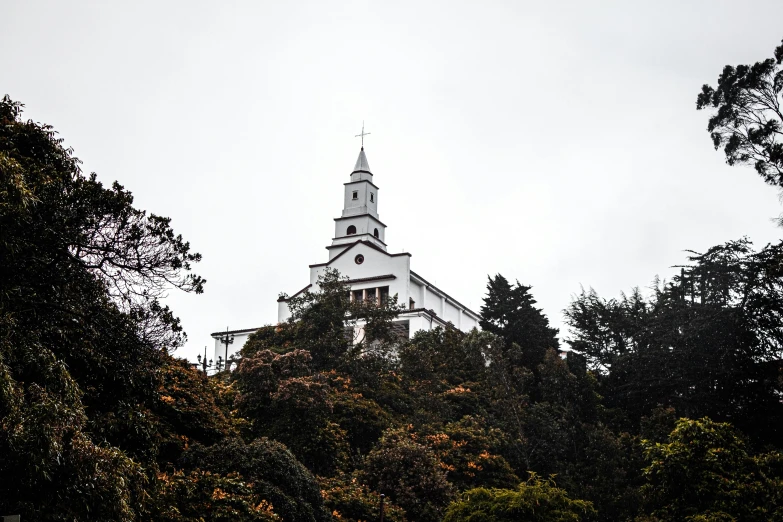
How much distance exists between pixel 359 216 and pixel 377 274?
662cm

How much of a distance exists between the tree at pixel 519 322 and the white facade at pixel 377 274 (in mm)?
2310

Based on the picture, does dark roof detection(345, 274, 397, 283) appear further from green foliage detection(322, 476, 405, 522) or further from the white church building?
green foliage detection(322, 476, 405, 522)

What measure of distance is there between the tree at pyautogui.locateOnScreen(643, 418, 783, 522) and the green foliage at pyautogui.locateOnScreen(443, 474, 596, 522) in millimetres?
2161

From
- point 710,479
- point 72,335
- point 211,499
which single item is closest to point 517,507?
point 710,479

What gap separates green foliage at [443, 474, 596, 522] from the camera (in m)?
20.2

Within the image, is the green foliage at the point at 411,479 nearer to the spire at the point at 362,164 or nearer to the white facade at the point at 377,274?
the white facade at the point at 377,274

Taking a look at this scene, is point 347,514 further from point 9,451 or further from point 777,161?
point 777,161

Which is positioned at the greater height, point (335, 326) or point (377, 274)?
point (377, 274)

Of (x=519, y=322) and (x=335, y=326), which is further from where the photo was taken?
(x=519, y=322)

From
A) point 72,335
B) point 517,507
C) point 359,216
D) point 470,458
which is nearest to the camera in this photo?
point 72,335

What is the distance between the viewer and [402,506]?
23.6 m

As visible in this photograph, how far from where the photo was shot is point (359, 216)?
50219 mm

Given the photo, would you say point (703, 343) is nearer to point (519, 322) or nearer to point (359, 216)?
point (519, 322)

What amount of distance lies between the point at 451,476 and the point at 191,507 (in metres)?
11.6
